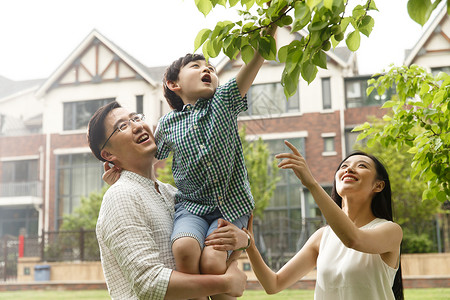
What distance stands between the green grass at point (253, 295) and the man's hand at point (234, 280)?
16.2 feet

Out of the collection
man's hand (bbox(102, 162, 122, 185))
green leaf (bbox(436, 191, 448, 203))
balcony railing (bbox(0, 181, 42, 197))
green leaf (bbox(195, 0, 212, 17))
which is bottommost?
green leaf (bbox(436, 191, 448, 203))

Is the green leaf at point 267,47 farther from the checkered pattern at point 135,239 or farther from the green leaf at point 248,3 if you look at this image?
the checkered pattern at point 135,239

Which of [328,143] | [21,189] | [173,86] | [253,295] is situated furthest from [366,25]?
[21,189]

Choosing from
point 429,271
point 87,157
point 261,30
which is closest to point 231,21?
point 261,30

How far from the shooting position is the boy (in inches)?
48.3

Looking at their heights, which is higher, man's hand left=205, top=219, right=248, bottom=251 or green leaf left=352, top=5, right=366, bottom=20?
green leaf left=352, top=5, right=366, bottom=20

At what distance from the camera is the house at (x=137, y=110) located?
33.7 feet

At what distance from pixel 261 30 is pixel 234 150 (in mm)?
300

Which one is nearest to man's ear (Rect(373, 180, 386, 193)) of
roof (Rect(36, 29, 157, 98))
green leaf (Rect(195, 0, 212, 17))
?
green leaf (Rect(195, 0, 212, 17))

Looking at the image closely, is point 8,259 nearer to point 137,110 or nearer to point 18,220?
point 18,220

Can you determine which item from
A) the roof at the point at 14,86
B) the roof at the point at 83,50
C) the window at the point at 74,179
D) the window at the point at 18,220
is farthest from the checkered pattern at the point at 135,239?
the roof at the point at 14,86

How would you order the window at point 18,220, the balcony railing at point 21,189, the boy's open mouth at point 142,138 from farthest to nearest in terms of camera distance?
the window at point 18,220
the balcony railing at point 21,189
the boy's open mouth at point 142,138

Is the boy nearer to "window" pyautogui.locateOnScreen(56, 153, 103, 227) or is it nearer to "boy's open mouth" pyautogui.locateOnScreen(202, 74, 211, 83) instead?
"boy's open mouth" pyautogui.locateOnScreen(202, 74, 211, 83)

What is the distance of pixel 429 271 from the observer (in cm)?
Answer: 777
